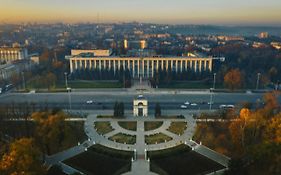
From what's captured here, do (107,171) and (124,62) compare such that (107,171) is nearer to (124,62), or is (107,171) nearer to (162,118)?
(162,118)

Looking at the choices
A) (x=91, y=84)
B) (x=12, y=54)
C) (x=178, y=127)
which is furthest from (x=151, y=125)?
(x=12, y=54)

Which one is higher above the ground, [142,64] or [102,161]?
[142,64]

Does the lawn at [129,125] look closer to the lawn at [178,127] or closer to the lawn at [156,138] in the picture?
the lawn at [156,138]

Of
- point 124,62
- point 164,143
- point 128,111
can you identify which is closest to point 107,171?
point 164,143

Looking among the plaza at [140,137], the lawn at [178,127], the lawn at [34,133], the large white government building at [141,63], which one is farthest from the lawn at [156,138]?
the large white government building at [141,63]

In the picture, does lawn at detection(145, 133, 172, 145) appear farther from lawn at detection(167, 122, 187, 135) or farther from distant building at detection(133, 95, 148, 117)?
distant building at detection(133, 95, 148, 117)

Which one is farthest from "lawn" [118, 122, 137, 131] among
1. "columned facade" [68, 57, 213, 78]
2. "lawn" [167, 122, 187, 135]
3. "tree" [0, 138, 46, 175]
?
"columned facade" [68, 57, 213, 78]

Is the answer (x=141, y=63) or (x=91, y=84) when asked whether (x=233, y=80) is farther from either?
(x=91, y=84)
